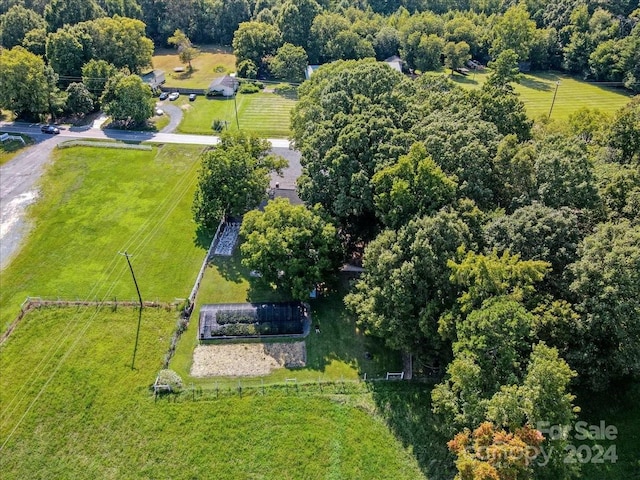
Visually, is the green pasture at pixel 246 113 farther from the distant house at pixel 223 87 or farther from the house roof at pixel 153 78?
the house roof at pixel 153 78

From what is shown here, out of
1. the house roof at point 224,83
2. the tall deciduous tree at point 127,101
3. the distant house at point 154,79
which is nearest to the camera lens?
the tall deciduous tree at point 127,101

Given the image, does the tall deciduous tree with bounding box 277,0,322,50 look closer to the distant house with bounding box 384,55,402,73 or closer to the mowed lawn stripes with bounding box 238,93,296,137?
the distant house with bounding box 384,55,402,73

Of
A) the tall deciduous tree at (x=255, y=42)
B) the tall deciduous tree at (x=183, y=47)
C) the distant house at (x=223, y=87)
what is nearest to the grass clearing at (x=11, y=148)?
the distant house at (x=223, y=87)

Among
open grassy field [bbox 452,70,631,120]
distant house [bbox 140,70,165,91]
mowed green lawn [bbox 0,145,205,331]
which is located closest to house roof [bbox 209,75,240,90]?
distant house [bbox 140,70,165,91]

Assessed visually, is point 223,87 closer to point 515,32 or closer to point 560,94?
point 515,32

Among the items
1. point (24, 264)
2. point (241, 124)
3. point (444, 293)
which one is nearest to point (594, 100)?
point (241, 124)

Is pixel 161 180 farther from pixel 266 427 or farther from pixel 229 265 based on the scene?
pixel 266 427

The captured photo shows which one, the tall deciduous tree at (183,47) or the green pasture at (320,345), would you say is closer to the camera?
the green pasture at (320,345)

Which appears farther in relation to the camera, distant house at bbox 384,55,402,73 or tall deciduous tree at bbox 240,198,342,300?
distant house at bbox 384,55,402,73
